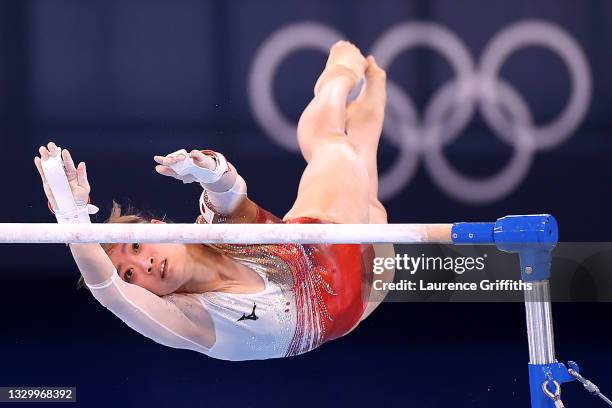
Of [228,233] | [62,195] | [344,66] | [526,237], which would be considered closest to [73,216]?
[62,195]

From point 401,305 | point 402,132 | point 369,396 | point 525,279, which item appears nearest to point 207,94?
point 402,132

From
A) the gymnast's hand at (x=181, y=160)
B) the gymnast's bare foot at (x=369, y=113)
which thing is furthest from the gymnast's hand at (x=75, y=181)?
the gymnast's bare foot at (x=369, y=113)

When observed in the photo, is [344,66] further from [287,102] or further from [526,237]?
[526,237]

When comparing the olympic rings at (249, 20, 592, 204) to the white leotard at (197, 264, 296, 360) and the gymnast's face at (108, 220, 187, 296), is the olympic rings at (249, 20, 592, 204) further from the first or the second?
the gymnast's face at (108, 220, 187, 296)

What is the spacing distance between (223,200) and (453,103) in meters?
1.91

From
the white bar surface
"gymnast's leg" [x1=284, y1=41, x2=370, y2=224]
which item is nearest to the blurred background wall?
"gymnast's leg" [x1=284, y1=41, x2=370, y2=224]

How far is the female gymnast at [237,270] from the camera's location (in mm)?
2107

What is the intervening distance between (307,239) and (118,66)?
2.48 m

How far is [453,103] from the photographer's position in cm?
421

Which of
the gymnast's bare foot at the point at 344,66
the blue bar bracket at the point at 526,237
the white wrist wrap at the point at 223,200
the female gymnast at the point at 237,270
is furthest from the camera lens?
the gymnast's bare foot at the point at 344,66

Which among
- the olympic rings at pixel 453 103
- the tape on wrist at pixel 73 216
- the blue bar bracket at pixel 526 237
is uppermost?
the olympic rings at pixel 453 103

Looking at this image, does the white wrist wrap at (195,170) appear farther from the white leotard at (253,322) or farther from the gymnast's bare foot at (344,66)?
the gymnast's bare foot at (344,66)

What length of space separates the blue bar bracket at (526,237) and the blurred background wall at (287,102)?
1.97 metres

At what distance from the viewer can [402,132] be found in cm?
420
